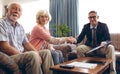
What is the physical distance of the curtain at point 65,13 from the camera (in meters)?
4.55

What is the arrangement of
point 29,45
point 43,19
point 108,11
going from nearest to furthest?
1. point 29,45
2. point 43,19
3. point 108,11

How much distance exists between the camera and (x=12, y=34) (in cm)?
229

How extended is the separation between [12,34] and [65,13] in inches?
102

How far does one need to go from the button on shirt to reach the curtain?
7.17 feet

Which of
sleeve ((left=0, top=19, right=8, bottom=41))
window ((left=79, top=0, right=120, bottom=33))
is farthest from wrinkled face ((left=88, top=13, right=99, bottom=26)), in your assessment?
sleeve ((left=0, top=19, right=8, bottom=41))

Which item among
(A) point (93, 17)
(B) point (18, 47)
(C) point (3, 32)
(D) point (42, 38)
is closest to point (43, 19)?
(D) point (42, 38)

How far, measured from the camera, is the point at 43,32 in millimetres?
2617

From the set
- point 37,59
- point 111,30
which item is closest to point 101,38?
point 111,30

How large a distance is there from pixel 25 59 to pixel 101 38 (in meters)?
1.65

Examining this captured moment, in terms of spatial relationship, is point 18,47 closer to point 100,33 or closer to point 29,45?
point 29,45

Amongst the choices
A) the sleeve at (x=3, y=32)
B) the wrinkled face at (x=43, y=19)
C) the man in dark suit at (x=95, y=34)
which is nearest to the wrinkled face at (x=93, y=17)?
the man in dark suit at (x=95, y=34)

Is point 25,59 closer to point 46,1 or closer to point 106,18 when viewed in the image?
point 106,18

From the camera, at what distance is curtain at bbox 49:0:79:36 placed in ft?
14.9

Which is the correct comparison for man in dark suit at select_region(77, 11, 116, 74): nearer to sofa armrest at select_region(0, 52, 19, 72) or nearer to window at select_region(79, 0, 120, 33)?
window at select_region(79, 0, 120, 33)
